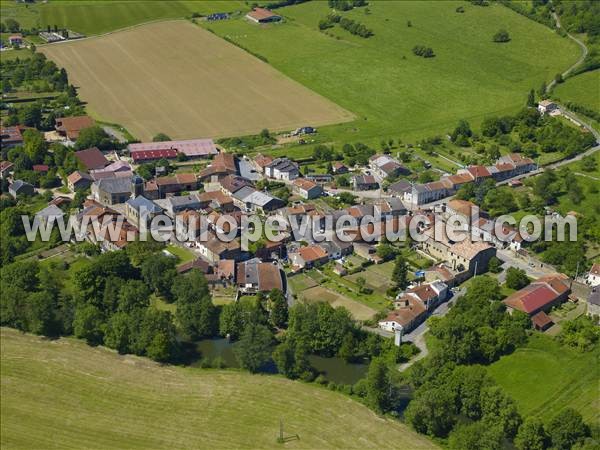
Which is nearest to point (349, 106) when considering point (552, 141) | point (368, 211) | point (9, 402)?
point (552, 141)

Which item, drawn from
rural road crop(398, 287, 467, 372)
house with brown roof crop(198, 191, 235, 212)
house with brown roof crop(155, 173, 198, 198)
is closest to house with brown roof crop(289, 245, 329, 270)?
rural road crop(398, 287, 467, 372)

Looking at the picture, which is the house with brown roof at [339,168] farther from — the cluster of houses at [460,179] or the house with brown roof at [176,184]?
the house with brown roof at [176,184]

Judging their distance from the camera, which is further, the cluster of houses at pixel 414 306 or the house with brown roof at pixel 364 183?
the house with brown roof at pixel 364 183

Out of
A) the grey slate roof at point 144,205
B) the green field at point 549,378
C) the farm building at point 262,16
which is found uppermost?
the farm building at point 262,16

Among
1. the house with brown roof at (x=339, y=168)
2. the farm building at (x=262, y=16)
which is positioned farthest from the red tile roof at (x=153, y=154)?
the farm building at (x=262, y=16)

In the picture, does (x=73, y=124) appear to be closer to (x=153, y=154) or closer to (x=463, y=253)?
(x=153, y=154)

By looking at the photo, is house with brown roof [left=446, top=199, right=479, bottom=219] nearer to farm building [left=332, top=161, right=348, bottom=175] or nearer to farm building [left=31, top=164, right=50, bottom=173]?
farm building [left=332, top=161, right=348, bottom=175]
